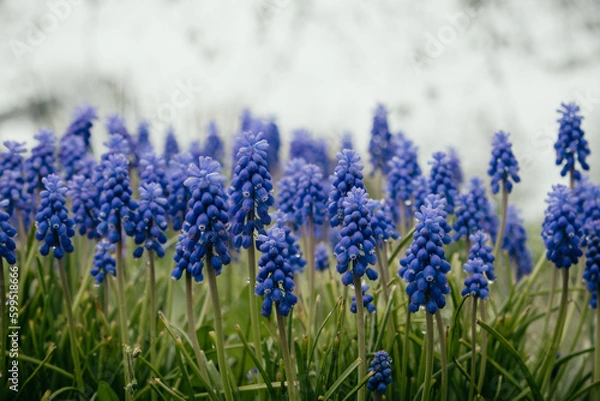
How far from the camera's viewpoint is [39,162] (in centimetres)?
510

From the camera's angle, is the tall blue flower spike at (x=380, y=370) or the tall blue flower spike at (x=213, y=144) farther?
the tall blue flower spike at (x=213, y=144)

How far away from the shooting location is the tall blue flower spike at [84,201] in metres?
4.64

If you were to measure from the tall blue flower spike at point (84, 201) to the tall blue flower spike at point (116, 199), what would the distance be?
0.56 meters

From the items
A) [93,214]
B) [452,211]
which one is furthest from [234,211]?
[452,211]

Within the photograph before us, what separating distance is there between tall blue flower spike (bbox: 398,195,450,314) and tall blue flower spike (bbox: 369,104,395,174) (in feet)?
10.1

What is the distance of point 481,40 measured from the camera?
16328 millimetres

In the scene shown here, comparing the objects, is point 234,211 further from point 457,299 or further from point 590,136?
point 590,136

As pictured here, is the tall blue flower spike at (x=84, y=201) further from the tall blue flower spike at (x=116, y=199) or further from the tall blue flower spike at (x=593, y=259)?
the tall blue flower spike at (x=593, y=259)

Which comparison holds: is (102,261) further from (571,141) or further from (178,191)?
(571,141)

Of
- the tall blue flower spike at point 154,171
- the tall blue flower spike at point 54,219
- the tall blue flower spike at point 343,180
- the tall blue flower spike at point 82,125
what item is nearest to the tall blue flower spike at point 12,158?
the tall blue flower spike at point 82,125

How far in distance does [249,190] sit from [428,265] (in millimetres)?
985

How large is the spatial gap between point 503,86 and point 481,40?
181cm

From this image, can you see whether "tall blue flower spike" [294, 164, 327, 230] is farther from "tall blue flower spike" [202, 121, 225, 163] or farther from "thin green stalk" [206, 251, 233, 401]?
"tall blue flower spike" [202, 121, 225, 163]

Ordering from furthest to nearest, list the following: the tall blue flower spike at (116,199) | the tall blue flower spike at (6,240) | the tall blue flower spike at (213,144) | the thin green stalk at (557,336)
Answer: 1. the tall blue flower spike at (213,144)
2. the thin green stalk at (557,336)
3. the tall blue flower spike at (116,199)
4. the tall blue flower spike at (6,240)
